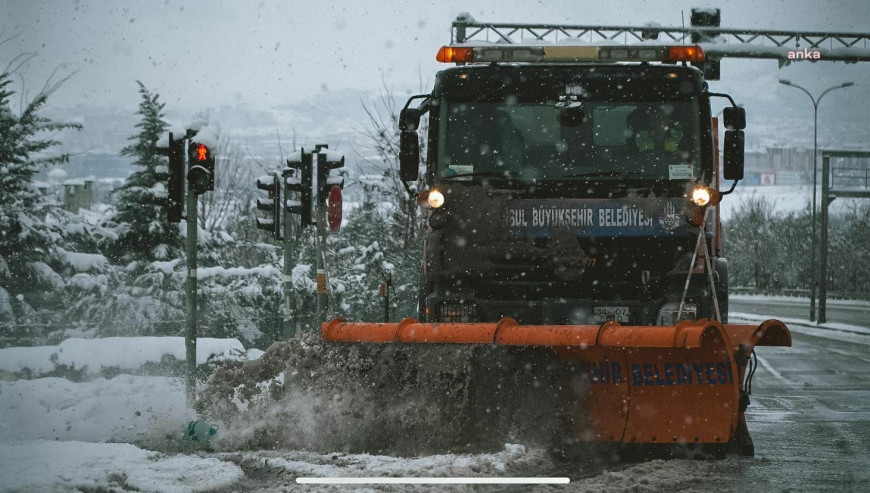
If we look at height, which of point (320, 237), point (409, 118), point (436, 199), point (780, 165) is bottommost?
point (320, 237)

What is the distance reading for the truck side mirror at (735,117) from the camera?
884 centimetres

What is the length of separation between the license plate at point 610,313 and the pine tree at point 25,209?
1299cm

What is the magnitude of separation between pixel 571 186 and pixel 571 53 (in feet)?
4.25

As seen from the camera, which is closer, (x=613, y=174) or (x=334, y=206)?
(x=613, y=174)

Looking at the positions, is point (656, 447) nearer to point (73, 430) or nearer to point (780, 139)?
point (73, 430)

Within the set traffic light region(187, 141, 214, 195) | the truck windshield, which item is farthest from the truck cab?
traffic light region(187, 141, 214, 195)

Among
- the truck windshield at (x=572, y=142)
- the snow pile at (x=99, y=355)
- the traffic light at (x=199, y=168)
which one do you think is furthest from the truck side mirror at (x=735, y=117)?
the snow pile at (x=99, y=355)

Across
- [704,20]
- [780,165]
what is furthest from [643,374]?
[780,165]

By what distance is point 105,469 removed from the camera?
22.5ft

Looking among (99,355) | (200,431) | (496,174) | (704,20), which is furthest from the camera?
(704,20)

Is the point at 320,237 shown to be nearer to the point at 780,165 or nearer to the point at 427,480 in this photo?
the point at 427,480

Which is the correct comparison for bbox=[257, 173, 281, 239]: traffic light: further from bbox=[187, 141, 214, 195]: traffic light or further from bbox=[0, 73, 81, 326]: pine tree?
bbox=[187, 141, 214, 195]: traffic light

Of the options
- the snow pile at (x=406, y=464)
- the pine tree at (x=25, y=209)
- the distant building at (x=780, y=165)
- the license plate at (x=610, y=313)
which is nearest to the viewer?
the snow pile at (x=406, y=464)

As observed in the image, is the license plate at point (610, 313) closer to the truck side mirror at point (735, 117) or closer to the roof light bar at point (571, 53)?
the truck side mirror at point (735, 117)
